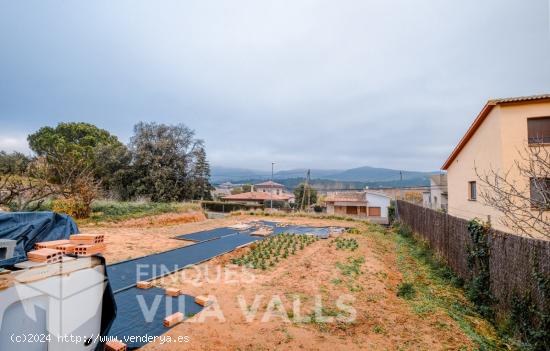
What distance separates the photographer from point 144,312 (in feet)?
13.8

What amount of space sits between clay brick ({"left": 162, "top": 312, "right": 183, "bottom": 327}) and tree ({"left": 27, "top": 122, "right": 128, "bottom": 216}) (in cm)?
1143

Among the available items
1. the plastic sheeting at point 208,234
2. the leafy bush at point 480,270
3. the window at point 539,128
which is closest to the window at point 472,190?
the window at point 539,128

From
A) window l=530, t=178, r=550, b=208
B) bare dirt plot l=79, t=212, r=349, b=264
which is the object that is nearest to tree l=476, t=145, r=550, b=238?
window l=530, t=178, r=550, b=208

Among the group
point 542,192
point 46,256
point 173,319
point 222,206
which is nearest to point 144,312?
point 173,319

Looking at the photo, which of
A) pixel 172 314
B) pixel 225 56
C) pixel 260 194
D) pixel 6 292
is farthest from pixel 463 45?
pixel 260 194

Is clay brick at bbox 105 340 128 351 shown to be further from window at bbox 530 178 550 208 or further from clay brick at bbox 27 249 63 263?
window at bbox 530 178 550 208

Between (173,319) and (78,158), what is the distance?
2185 centimetres

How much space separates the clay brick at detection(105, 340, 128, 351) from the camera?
9.95 ft

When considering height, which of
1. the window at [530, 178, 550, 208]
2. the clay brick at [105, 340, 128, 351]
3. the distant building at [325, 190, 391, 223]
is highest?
the window at [530, 178, 550, 208]

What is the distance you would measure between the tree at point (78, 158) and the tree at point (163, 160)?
6.08ft

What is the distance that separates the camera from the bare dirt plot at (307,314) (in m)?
3.46

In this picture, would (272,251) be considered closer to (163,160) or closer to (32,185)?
(32,185)

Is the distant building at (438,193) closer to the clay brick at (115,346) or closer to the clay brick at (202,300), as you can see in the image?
the clay brick at (202,300)

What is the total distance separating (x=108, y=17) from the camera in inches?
350
